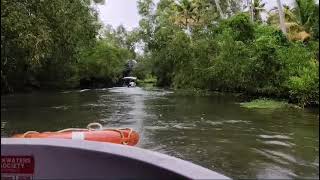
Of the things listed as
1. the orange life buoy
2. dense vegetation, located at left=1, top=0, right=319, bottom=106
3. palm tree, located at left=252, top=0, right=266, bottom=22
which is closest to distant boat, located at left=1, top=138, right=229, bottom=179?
dense vegetation, located at left=1, top=0, right=319, bottom=106

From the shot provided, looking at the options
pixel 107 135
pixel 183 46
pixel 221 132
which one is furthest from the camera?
pixel 183 46

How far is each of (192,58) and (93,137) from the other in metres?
28.9

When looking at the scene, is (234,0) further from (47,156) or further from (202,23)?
(47,156)

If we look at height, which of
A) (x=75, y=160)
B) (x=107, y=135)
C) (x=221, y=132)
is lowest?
(x=221, y=132)

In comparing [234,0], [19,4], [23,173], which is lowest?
[23,173]

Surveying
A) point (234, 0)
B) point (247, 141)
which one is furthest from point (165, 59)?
point (247, 141)

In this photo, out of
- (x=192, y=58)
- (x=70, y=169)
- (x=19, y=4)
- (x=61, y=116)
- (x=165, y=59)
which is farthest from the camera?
(x=165, y=59)

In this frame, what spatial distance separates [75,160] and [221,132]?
10.7 m

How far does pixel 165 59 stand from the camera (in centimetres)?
4397

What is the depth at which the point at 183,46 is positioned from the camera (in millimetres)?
37750

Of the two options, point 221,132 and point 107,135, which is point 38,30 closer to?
point 221,132

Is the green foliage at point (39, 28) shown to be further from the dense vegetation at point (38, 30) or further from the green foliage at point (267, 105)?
the green foliage at point (267, 105)

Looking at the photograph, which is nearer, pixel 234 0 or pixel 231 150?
pixel 231 150

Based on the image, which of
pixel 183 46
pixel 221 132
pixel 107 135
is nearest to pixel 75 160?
pixel 107 135
